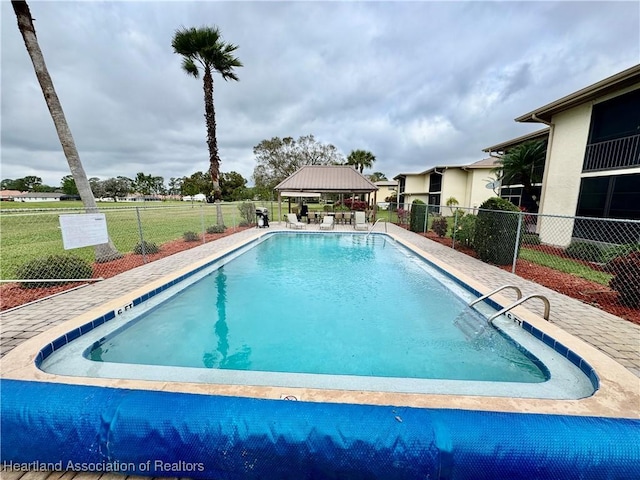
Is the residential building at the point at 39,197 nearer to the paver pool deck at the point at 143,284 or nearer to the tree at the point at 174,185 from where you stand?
the tree at the point at 174,185

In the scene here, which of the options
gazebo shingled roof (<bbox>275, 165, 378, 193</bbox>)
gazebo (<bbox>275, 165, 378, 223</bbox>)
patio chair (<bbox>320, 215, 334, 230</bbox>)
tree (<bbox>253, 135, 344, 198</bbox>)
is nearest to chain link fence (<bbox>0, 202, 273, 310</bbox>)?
patio chair (<bbox>320, 215, 334, 230</bbox>)

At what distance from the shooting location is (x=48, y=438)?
179 centimetres

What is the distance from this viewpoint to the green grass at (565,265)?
6.35 m

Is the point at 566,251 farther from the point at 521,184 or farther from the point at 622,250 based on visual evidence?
the point at 521,184

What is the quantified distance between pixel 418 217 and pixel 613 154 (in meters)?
7.29

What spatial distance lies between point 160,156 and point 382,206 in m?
60.0

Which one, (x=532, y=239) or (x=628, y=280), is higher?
(x=628, y=280)

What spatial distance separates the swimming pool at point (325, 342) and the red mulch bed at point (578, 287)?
1.79 m

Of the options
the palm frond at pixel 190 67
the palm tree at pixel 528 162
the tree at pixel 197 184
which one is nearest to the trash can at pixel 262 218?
the palm frond at pixel 190 67

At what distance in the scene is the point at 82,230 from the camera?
5621mm

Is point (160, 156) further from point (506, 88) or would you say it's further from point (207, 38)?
point (506, 88)

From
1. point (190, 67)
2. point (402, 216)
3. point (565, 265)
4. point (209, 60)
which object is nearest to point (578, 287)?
point (565, 265)

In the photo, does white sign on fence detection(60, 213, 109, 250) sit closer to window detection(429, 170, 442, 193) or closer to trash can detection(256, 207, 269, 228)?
trash can detection(256, 207, 269, 228)

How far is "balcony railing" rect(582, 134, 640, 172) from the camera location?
849cm
